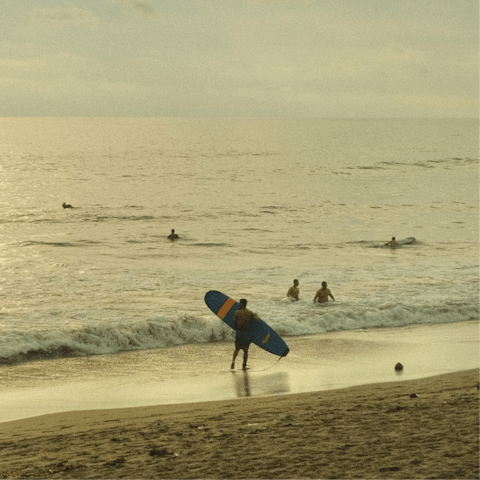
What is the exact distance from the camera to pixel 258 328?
13.6 meters

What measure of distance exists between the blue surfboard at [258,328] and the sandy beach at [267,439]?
2.88 m

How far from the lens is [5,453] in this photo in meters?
7.55

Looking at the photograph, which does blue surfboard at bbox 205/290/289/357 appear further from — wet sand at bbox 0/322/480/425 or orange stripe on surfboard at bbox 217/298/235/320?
wet sand at bbox 0/322/480/425

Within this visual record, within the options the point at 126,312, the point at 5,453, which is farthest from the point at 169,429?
the point at 126,312

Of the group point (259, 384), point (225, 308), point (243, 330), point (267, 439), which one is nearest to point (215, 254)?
point (225, 308)

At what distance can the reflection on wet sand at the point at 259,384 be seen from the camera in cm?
1091

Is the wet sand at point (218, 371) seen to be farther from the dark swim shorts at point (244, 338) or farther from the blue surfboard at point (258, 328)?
the dark swim shorts at point (244, 338)

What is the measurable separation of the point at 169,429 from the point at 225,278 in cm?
1429

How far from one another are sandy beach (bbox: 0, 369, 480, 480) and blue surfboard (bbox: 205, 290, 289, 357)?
2.88m

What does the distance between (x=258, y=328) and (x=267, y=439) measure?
20.4ft

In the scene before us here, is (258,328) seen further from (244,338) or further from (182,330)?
(182,330)

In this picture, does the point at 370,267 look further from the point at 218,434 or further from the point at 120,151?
the point at 120,151

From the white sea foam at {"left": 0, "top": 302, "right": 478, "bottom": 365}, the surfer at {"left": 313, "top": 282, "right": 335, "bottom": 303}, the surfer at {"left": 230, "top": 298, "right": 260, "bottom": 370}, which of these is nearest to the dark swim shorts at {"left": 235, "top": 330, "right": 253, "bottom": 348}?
the surfer at {"left": 230, "top": 298, "right": 260, "bottom": 370}

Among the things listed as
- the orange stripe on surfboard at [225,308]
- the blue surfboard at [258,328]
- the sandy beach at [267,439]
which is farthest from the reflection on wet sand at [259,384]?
the orange stripe on surfboard at [225,308]
